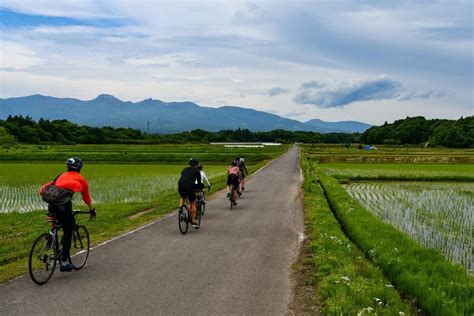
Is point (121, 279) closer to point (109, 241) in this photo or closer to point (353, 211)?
point (109, 241)

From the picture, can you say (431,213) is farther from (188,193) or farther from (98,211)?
(98,211)

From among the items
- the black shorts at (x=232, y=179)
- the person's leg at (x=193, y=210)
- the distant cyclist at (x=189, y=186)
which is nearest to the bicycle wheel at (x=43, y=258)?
the distant cyclist at (x=189, y=186)

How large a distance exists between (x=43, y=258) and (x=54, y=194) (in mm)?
1103

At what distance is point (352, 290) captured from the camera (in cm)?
658

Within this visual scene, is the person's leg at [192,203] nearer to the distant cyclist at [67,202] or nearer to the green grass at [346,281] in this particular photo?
the green grass at [346,281]

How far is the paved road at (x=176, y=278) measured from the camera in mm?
6184

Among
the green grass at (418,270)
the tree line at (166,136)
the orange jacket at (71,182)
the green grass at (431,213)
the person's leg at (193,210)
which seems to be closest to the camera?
the green grass at (418,270)

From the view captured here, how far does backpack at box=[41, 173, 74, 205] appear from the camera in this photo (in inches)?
288

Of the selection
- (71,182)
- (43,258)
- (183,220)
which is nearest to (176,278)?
(43,258)

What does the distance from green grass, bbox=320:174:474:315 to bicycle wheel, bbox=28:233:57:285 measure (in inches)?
239

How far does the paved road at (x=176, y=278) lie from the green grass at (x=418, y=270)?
71.4 inches

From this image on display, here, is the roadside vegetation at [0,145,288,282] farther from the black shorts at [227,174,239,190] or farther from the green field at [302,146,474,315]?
the green field at [302,146,474,315]

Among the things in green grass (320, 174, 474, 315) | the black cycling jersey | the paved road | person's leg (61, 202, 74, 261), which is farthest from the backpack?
green grass (320, 174, 474, 315)

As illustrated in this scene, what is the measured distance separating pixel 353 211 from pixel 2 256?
10573 millimetres
